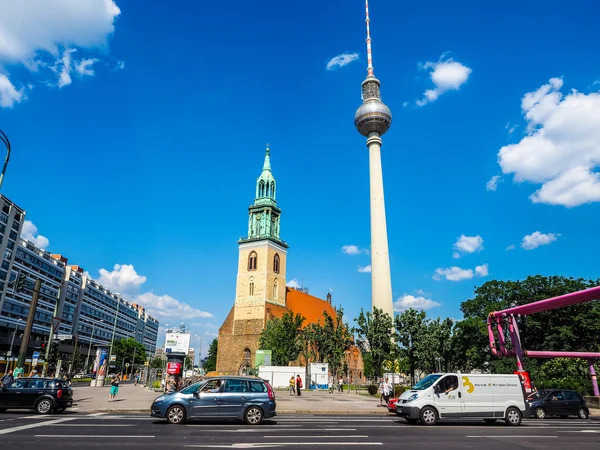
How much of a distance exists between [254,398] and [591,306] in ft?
160

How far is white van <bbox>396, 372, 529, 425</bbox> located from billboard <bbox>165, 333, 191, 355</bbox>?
36.5 m

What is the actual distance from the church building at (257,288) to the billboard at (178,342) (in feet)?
69.5

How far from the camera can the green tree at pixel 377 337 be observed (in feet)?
136

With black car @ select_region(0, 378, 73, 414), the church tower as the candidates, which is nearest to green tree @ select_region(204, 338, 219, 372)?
the church tower

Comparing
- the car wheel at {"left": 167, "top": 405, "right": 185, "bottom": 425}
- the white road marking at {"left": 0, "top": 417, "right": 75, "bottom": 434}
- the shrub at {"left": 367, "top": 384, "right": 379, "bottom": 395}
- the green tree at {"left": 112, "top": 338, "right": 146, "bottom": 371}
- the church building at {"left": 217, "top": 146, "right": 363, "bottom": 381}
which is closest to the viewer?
the white road marking at {"left": 0, "top": 417, "right": 75, "bottom": 434}

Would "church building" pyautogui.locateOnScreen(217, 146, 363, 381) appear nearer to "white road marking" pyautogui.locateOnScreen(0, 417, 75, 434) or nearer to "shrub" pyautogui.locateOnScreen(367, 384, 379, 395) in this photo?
"shrub" pyautogui.locateOnScreen(367, 384, 379, 395)

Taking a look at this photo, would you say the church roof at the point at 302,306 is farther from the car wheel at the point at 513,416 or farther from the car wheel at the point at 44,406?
the car wheel at the point at 513,416

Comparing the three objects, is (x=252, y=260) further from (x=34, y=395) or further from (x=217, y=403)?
(x=217, y=403)

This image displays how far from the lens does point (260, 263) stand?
74688 millimetres

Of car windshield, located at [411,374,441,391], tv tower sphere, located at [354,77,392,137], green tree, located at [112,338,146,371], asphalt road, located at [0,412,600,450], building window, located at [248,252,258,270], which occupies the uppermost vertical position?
tv tower sphere, located at [354,77,392,137]

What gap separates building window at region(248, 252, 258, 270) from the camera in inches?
2982

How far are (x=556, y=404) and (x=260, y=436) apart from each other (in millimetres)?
17495

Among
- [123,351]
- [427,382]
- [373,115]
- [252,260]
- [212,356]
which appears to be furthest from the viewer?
[212,356]

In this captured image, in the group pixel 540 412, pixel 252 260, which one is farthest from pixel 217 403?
pixel 252 260
